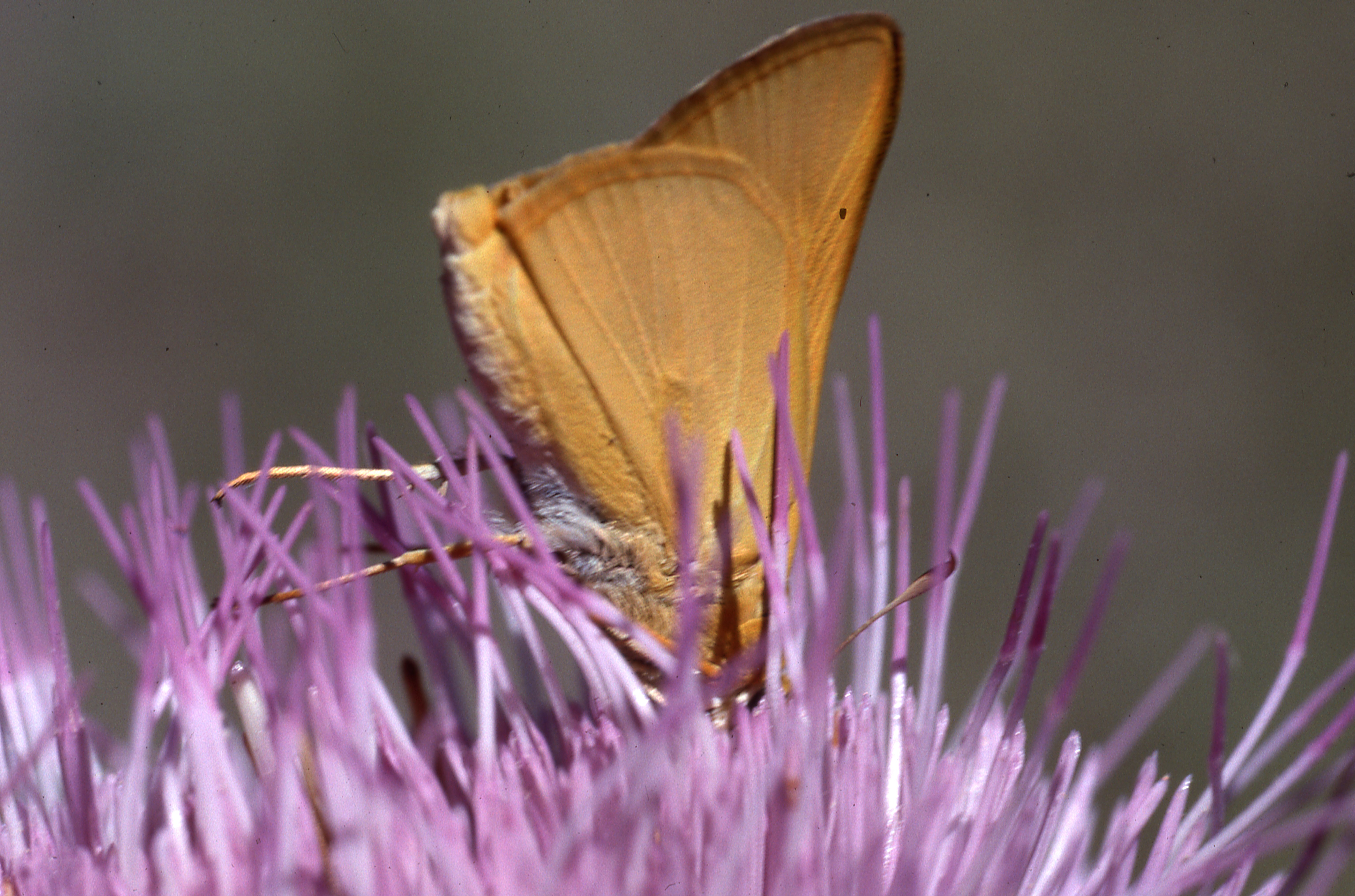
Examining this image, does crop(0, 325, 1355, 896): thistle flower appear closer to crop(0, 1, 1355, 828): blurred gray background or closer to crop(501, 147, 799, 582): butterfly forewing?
crop(501, 147, 799, 582): butterfly forewing

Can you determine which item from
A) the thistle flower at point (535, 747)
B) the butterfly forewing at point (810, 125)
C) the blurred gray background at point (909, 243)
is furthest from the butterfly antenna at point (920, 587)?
the blurred gray background at point (909, 243)

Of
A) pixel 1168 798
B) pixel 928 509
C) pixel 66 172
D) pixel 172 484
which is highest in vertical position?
pixel 66 172

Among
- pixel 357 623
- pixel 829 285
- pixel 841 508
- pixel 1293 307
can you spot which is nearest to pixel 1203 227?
pixel 1293 307

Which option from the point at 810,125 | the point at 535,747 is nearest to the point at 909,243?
the point at 810,125

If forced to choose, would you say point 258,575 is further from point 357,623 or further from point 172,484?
point 357,623

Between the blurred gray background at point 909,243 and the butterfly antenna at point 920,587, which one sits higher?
the blurred gray background at point 909,243

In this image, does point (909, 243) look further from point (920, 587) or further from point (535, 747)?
point (535, 747)

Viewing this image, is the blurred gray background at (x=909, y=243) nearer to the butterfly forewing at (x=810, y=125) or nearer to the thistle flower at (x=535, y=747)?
the thistle flower at (x=535, y=747)
